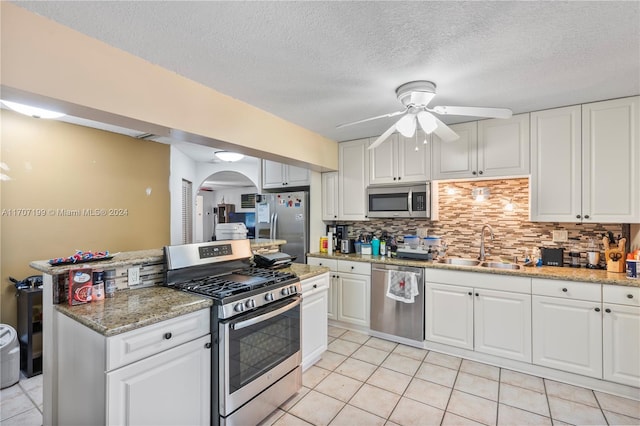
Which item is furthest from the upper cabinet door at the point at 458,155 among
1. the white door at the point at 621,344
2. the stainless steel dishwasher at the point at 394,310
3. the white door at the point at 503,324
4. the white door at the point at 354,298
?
the white door at the point at 621,344

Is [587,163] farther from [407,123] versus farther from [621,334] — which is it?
[407,123]

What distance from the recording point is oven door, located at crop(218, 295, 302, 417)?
1.76m

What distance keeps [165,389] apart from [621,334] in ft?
10.4

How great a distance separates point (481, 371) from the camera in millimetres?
2611

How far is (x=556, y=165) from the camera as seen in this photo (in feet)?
8.66

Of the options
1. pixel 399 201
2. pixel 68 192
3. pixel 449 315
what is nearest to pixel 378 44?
pixel 399 201

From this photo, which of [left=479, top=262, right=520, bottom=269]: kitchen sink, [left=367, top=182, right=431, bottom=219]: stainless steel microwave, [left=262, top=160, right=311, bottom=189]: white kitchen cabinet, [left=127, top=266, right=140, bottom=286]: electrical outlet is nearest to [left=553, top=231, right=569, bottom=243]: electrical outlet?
[left=479, top=262, right=520, bottom=269]: kitchen sink

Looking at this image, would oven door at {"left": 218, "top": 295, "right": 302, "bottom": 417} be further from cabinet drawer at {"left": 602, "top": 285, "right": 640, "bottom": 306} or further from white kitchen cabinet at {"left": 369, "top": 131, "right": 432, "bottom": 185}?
cabinet drawer at {"left": 602, "top": 285, "right": 640, "bottom": 306}

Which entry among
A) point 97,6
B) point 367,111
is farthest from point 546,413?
point 97,6

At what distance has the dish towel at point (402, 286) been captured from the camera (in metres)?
2.99

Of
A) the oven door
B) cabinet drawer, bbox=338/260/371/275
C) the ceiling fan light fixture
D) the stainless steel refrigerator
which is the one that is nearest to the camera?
the oven door

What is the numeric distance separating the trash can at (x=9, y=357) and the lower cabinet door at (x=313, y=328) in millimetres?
2407

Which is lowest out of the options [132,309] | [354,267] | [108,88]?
[354,267]

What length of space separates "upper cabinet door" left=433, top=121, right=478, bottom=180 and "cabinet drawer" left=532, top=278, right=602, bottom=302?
1.16 meters
